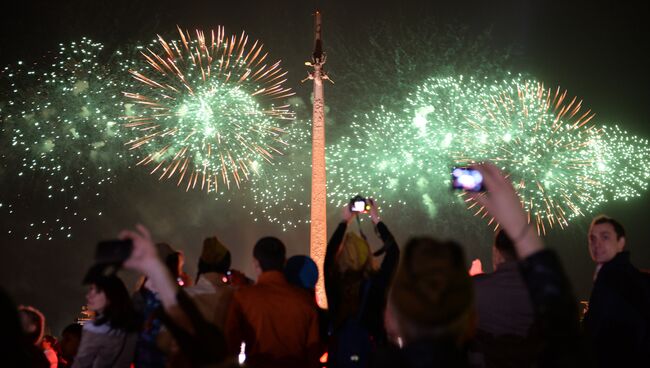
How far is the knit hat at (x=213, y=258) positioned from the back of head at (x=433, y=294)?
423cm

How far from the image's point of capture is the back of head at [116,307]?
5637 mm

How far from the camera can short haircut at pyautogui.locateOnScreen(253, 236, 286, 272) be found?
5574mm

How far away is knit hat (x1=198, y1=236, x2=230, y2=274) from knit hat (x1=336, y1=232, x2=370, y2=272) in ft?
5.16

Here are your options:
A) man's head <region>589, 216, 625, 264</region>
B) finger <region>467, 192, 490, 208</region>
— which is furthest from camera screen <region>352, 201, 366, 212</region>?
finger <region>467, 192, 490, 208</region>

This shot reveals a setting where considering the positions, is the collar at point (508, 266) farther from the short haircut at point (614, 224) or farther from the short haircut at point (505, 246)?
the short haircut at point (614, 224)

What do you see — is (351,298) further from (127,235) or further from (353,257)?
(127,235)

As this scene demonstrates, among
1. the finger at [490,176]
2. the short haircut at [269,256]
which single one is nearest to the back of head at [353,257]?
the short haircut at [269,256]

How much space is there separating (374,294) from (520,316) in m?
1.61

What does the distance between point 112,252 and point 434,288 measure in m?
1.87

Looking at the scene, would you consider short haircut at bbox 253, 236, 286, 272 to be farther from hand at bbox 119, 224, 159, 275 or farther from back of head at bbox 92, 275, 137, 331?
hand at bbox 119, 224, 159, 275

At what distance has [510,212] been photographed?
121 inches

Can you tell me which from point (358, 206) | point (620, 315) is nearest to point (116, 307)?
point (358, 206)

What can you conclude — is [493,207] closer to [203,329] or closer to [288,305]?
[203,329]

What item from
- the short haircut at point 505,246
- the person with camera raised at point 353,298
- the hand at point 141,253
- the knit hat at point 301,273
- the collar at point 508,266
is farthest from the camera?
the knit hat at point 301,273
